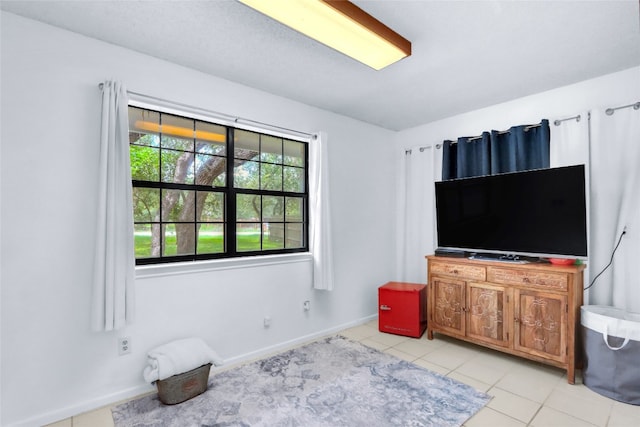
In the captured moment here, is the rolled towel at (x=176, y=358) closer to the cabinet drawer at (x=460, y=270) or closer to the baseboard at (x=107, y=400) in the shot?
the baseboard at (x=107, y=400)

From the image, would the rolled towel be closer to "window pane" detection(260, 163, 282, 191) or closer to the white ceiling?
"window pane" detection(260, 163, 282, 191)

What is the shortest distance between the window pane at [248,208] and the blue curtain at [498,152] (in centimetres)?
220

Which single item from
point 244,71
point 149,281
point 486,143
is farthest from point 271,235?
point 486,143

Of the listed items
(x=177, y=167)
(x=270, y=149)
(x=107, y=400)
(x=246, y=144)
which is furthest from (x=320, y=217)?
(x=107, y=400)

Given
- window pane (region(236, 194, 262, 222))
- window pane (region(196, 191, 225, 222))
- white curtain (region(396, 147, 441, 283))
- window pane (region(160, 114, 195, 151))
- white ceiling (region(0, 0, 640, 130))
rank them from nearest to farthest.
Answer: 1. white ceiling (region(0, 0, 640, 130))
2. window pane (region(160, 114, 195, 151))
3. window pane (region(196, 191, 225, 222))
4. window pane (region(236, 194, 262, 222))
5. white curtain (region(396, 147, 441, 283))

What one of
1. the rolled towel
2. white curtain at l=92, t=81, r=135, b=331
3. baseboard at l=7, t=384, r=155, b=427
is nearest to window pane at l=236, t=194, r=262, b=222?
white curtain at l=92, t=81, r=135, b=331

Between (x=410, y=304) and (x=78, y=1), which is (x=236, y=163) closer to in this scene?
(x=78, y=1)

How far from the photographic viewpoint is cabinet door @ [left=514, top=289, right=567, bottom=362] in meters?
2.44

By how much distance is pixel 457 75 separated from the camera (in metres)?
2.70

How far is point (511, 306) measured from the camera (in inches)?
107

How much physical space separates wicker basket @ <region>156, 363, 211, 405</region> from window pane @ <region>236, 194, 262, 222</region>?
132cm

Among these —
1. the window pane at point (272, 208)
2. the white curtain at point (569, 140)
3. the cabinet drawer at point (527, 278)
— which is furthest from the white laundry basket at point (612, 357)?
the window pane at point (272, 208)

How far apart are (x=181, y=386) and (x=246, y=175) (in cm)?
180

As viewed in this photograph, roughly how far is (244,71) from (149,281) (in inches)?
72.8
